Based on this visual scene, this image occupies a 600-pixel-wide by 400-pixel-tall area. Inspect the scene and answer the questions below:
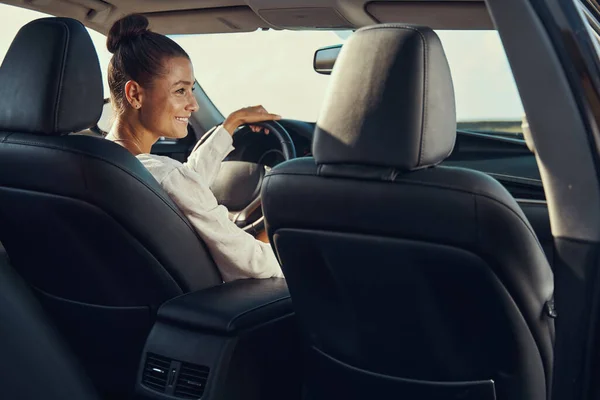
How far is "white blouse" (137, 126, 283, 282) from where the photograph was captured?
2.37 meters

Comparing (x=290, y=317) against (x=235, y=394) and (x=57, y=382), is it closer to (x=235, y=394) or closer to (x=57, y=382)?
(x=235, y=394)

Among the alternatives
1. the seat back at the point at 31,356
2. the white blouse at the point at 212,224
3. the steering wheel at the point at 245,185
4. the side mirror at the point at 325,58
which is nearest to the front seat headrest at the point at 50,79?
the white blouse at the point at 212,224

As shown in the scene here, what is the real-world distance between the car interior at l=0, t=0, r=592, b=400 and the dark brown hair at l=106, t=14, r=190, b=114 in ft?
1.17

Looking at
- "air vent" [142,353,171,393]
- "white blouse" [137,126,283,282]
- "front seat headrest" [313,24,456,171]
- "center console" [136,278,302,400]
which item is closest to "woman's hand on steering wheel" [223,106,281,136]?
"white blouse" [137,126,283,282]

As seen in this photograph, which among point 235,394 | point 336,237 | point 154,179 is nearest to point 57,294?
point 154,179

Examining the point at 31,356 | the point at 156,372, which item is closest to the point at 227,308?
the point at 156,372

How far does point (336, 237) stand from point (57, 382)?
1051mm

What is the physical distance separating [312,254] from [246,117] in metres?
1.25

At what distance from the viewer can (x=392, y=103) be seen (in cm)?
169

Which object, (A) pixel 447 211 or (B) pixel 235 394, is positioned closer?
(A) pixel 447 211

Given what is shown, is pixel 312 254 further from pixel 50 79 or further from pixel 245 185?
pixel 245 185

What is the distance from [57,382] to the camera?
242 centimetres

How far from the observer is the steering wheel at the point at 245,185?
340cm

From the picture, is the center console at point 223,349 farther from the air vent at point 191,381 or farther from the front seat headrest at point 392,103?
the front seat headrest at point 392,103
